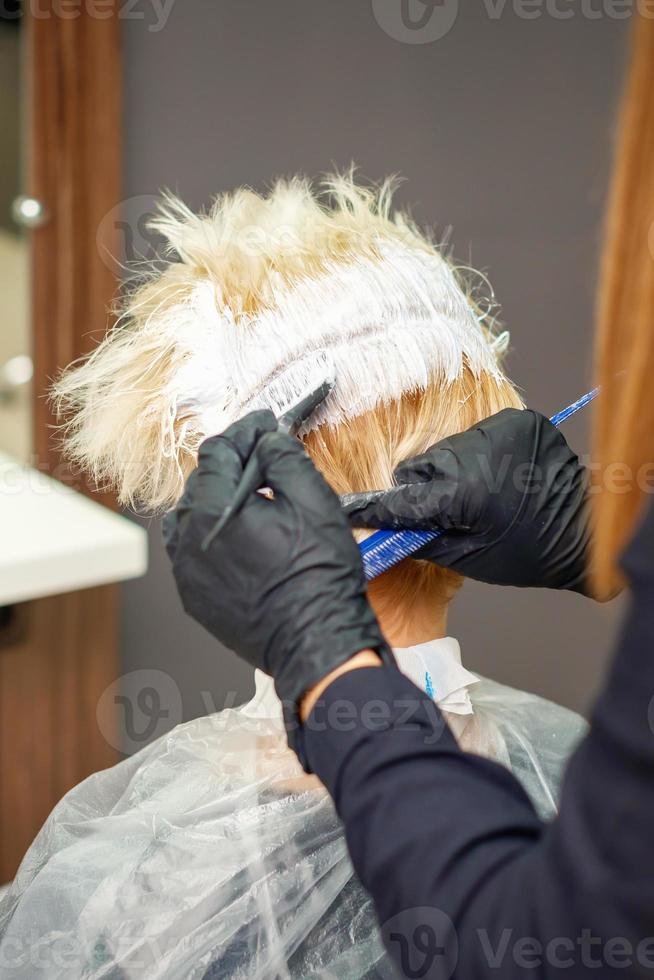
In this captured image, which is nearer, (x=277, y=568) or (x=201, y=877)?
(x=277, y=568)

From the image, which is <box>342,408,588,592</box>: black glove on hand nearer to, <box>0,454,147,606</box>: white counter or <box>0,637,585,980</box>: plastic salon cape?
<box>0,637,585,980</box>: plastic salon cape

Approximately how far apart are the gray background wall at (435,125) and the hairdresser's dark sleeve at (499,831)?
3.52ft

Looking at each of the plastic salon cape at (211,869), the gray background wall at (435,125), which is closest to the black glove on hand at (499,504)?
the plastic salon cape at (211,869)

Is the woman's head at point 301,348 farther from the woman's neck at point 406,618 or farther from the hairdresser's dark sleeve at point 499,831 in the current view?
the hairdresser's dark sleeve at point 499,831

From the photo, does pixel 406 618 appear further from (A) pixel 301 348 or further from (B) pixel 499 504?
(A) pixel 301 348

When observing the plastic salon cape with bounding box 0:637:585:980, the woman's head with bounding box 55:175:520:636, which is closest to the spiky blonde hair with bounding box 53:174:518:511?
the woman's head with bounding box 55:175:520:636

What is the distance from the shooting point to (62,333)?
5.21 ft

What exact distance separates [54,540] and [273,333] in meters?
0.78

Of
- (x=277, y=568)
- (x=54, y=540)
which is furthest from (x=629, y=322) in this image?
(x=54, y=540)

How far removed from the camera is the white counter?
4.83 ft

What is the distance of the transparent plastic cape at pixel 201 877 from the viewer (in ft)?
2.83

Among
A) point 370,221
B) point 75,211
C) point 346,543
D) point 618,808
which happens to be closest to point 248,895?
point 346,543

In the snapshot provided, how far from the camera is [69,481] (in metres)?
1.69

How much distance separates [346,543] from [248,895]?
420 millimetres
